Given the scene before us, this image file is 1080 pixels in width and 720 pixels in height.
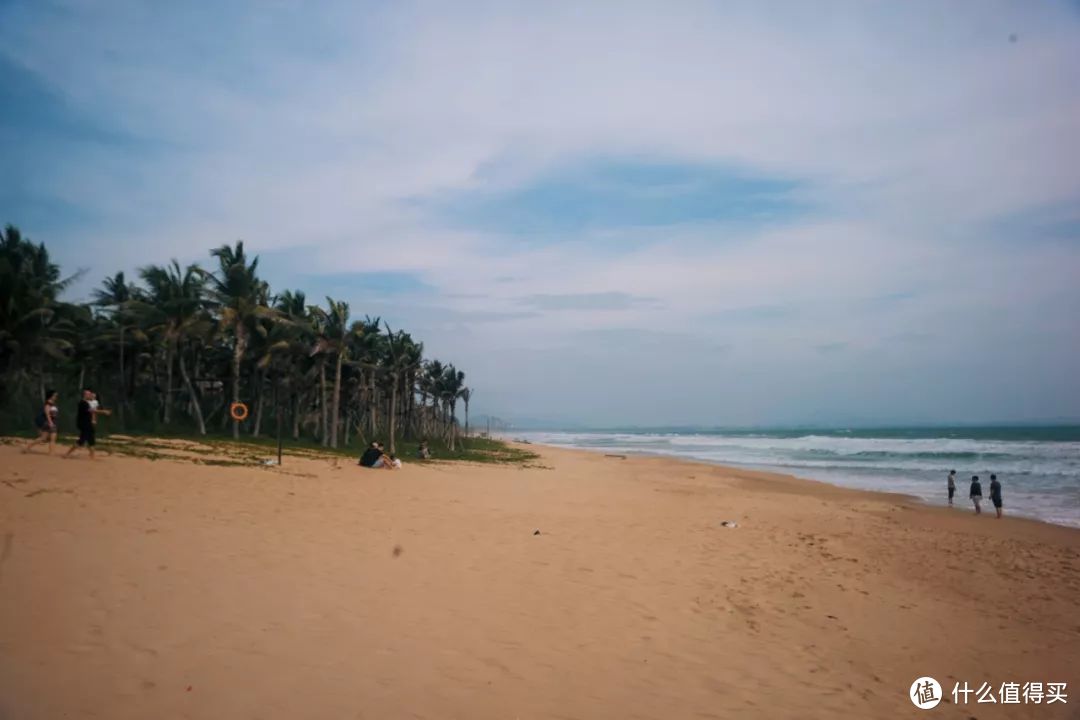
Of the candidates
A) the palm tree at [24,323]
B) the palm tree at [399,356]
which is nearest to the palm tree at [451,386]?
the palm tree at [399,356]

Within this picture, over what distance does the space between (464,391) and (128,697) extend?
5247 cm

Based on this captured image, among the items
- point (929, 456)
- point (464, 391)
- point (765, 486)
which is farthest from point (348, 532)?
point (929, 456)

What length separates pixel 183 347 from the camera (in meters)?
35.2

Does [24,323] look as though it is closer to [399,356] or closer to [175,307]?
[175,307]

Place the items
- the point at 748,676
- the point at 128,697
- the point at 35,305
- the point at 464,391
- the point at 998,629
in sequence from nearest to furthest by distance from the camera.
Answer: the point at 128,697 → the point at 748,676 → the point at 998,629 → the point at 35,305 → the point at 464,391

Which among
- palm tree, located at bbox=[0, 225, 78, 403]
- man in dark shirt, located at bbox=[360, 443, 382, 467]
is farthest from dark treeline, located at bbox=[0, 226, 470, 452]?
man in dark shirt, located at bbox=[360, 443, 382, 467]

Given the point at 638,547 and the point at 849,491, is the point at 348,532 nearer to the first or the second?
the point at 638,547

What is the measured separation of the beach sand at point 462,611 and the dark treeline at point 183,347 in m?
17.0

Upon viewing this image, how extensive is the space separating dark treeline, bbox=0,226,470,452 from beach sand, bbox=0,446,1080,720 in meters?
17.0

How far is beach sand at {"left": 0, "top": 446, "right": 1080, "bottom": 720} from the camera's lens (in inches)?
185

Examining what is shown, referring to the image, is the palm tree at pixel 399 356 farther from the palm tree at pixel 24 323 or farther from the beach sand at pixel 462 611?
the beach sand at pixel 462 611

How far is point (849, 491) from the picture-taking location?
85.9 feet

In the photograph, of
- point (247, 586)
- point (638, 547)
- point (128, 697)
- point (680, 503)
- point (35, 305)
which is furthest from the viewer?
point (35, 305)

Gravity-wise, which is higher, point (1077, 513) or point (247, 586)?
point (247, 586)
